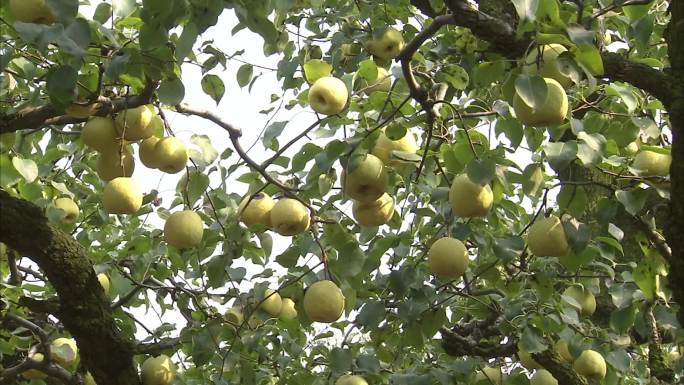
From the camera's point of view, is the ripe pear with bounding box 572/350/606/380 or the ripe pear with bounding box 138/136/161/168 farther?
the ripe pear with bounding box 572/350/606/380

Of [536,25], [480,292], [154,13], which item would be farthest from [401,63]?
[480,292]

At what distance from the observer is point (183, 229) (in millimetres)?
2941

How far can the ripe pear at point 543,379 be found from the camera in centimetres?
349

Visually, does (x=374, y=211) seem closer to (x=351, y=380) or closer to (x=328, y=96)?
(x=328, y=96)

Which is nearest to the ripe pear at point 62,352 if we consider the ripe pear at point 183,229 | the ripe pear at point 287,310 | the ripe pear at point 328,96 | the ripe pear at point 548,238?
the ripe pear at point 183,229

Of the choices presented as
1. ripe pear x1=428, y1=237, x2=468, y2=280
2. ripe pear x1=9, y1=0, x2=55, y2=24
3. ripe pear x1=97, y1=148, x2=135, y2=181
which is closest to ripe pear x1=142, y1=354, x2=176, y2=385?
ripe pear x1=97, y1=148, x2=135, y2=181

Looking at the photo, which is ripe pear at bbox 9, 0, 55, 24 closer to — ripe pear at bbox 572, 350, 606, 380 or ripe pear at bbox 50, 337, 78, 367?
ripe pear at bbox 50, 337, 78, 367

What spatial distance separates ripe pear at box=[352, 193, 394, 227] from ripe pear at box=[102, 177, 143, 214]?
0.73 metres

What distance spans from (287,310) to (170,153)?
1028 millimetres

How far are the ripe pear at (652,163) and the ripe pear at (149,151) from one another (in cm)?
149

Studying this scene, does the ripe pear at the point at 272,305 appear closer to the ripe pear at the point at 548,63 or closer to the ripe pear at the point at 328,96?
the ripe pear at the point at 328,96

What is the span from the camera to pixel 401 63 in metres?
2.43

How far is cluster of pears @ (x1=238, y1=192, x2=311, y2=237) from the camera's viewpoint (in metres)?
2.86

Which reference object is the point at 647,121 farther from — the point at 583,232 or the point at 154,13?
the point at 154,13
